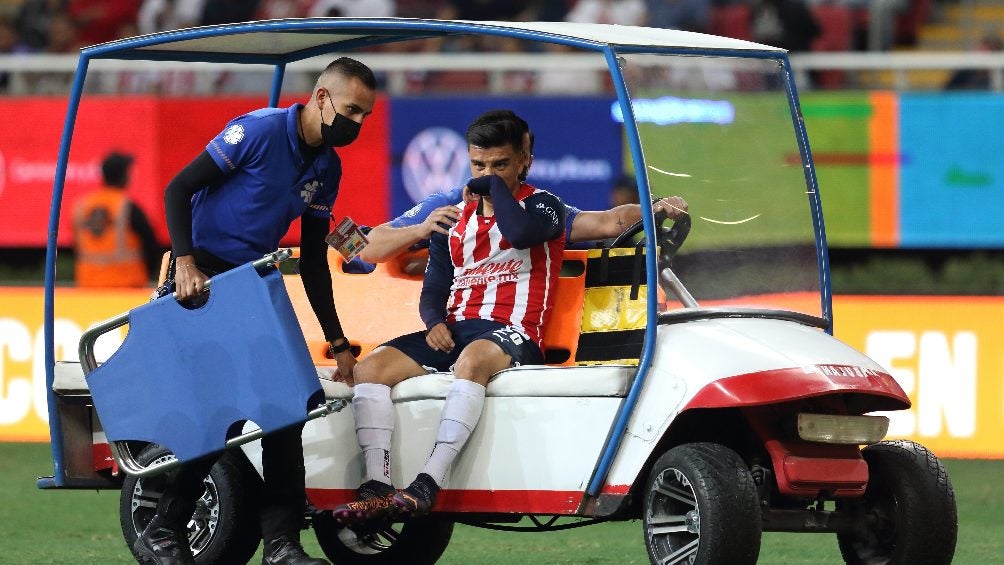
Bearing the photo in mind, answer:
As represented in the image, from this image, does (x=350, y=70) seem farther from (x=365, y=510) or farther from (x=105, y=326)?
(x=365, y=510)

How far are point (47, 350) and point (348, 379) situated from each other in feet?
3.50

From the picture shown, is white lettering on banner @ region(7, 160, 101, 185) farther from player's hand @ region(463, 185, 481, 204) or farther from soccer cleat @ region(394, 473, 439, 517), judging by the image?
soccer cleat @ region(394, 473, 439, 517)

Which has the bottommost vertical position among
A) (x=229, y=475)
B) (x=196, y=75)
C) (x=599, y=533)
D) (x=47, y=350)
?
(x=599, y=533)

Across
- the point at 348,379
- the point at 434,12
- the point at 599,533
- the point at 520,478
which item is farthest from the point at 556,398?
the point at 434,12

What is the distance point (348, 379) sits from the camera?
7086 millimetres

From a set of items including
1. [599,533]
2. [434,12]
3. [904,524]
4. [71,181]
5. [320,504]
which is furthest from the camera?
[434,12]

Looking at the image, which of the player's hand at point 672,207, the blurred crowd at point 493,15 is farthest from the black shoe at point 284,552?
the blurred crowd at point 493,15

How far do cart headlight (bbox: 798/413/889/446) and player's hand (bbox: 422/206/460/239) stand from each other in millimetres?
1582

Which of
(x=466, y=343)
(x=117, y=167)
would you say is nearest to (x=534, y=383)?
(x=466, y=343)

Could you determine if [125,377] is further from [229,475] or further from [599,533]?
[599,533]

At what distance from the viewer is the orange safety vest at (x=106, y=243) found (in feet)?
45.2

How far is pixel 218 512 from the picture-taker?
7016mm

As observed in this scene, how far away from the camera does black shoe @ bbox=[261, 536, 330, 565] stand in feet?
21.1

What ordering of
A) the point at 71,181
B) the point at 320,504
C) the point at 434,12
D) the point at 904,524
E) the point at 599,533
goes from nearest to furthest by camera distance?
the point at 904,524, the point at 320,504, the point at 599,533, the point at 71,181, the point at 434,12
